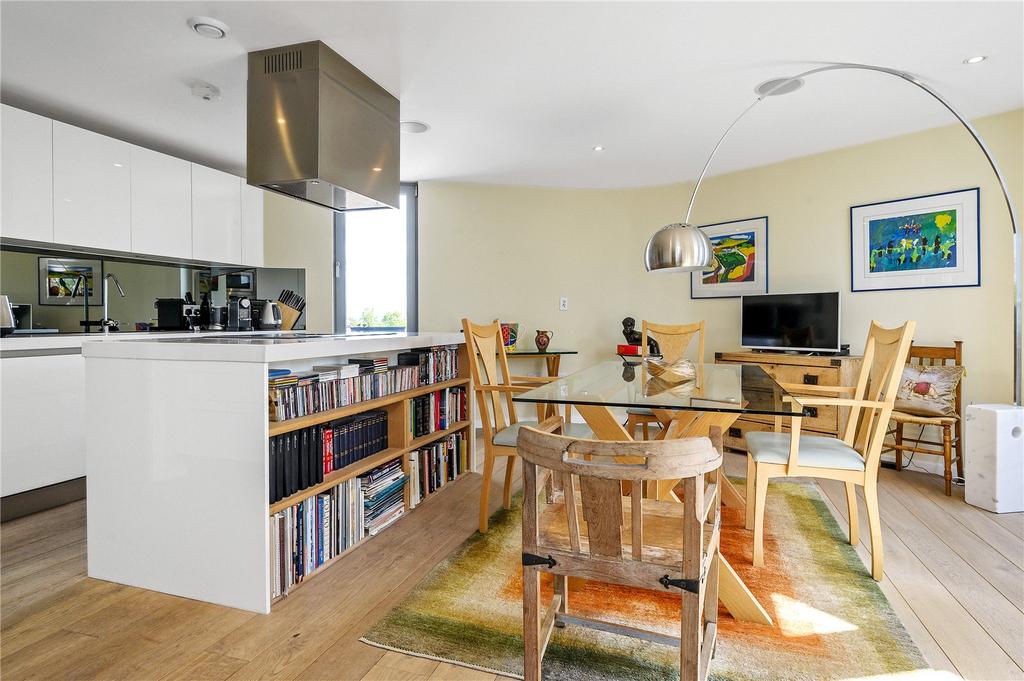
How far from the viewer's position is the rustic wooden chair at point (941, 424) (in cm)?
315

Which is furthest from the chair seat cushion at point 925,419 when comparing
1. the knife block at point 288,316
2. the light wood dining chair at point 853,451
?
the knife block at point 288,316

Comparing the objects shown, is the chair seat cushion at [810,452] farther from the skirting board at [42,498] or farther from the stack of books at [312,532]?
the skirting board at [42,498]

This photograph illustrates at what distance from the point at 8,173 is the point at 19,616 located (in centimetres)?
243

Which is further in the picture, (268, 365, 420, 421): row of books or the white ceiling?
the white ceiling

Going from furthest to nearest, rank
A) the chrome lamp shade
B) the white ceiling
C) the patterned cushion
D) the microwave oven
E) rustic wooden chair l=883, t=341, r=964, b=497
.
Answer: the microwave oven < the patterned cushion < rustic wooden chair l=883, t=341, r=964, b=497 < the chrome lamp shade < the white ceiling

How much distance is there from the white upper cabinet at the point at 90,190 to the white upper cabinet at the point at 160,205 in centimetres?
6

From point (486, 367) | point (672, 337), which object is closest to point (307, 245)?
point (486, 367)

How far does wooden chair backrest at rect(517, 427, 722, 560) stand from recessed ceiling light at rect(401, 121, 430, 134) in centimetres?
293

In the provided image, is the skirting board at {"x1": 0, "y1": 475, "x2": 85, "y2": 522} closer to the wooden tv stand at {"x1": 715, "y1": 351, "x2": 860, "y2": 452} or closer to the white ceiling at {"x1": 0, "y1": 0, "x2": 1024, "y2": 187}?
the white ceiling at {"x1": 0, "y1": 0, "x2": 1024, "y2": 187}

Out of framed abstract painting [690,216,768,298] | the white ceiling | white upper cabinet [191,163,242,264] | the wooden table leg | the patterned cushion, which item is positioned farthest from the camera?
framed abstract painting [690,216,768,298]

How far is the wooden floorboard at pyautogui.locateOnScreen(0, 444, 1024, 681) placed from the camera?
1576 millimetres

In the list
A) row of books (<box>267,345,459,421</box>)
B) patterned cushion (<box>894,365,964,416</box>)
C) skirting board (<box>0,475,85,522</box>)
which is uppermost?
row of books (<box>267,345,459,421</box>)

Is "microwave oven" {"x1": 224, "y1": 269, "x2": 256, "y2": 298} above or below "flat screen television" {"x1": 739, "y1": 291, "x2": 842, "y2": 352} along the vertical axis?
above

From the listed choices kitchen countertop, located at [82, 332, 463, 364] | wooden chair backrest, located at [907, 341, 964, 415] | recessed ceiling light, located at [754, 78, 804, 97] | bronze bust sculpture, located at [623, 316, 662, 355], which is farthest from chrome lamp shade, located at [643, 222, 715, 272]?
bronze bust sculpture, located at [623, 316, 662, 355]
